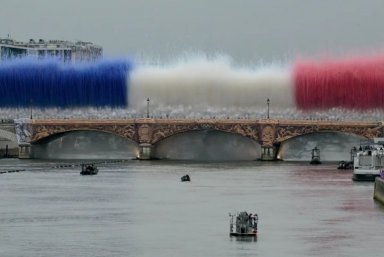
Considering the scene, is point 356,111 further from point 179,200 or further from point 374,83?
point 179,200

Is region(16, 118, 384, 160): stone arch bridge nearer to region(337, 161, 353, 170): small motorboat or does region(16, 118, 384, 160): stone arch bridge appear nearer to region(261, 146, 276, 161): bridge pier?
region(261, 146, 276, 161): bridge pier

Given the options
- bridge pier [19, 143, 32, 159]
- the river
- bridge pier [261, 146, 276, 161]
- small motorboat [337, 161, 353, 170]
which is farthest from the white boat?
Result: bridge pier [19, 143, 32, 159]

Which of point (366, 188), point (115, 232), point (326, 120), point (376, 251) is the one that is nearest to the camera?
point (376, 251)

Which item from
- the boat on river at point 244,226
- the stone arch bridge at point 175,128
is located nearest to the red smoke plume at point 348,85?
the stone arch bridge at point 175,128

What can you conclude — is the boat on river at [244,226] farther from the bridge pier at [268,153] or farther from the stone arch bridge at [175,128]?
the bridge pier at [268,153]

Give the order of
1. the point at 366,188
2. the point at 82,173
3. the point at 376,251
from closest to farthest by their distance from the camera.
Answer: the point at 376,251 < the point at 366,188 < the point at 82,173

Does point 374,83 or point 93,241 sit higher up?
point 374,83

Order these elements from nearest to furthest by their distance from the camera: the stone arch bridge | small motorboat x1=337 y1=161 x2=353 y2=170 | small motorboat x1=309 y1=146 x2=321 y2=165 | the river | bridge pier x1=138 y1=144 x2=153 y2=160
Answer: the river → small motorboat x1=337 y1=161 x2=353 y2=170 → small motorboat x1=309 y1=146 x2=321 y2=165 → the stone arch bridge → bridge pier x1=138 y1=144 x2=153 y2=160

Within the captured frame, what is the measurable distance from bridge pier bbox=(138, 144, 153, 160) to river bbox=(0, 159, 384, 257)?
161 ft

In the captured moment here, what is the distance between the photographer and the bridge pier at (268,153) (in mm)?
193750

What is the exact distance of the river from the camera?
254ft

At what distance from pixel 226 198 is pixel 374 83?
8122 centimetres

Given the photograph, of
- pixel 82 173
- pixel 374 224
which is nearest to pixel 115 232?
pixel 374 224

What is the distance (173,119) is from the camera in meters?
194
